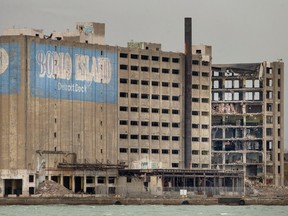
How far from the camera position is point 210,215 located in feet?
532

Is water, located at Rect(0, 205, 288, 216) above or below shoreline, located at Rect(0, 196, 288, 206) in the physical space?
below

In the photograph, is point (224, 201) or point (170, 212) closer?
point (170, 212)

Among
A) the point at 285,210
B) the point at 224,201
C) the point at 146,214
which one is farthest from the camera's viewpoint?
the point at 224,201

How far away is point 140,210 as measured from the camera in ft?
569

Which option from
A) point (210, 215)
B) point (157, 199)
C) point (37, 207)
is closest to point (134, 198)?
point (157, 199)

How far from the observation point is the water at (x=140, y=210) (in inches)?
6380

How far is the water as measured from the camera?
16205 cm

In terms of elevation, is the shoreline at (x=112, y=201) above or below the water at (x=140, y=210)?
above

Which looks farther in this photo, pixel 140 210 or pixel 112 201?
pixel 112 201

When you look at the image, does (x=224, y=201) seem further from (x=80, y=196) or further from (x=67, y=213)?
(x=67, y=213)

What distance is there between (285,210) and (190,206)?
16.8 m

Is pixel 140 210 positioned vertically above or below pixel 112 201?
below

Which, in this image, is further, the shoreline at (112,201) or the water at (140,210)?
the shoreline at (112,201)

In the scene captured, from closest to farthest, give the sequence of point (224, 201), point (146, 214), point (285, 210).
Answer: point (146, 214) < point (285, 210) < point (224, 201)
